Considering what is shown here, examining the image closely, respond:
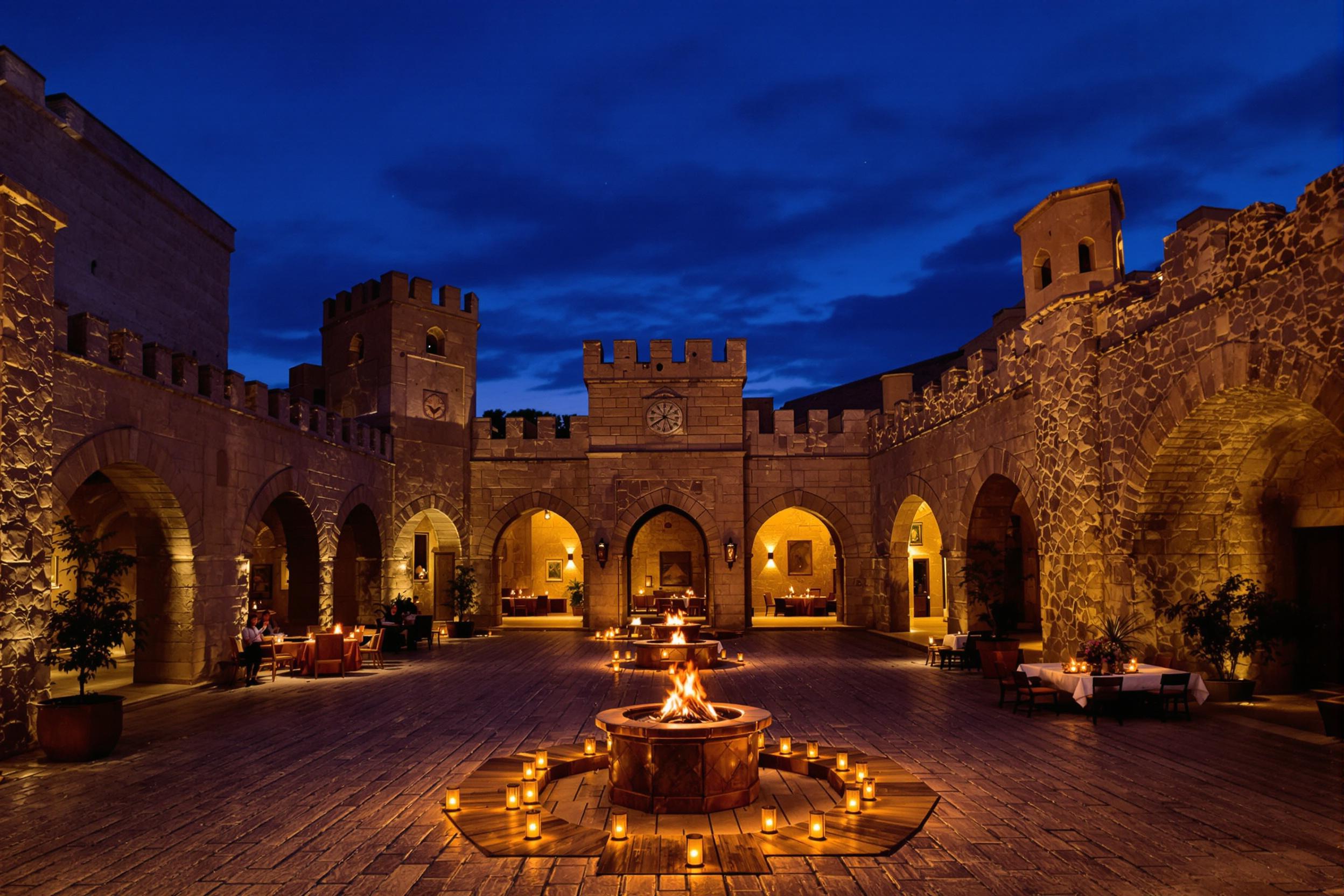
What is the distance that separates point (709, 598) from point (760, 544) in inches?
279

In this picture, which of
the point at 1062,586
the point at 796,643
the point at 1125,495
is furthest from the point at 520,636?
the point at 1125,495

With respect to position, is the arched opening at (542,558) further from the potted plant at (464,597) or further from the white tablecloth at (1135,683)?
the white tablecloth at (1135,683)

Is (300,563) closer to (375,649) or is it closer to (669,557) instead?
(375,649)

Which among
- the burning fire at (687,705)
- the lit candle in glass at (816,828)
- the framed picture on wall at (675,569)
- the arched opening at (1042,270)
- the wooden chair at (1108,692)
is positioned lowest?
the lit candle in glass at (816,828)

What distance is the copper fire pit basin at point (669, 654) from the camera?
536 inches

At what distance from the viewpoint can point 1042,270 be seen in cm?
1216

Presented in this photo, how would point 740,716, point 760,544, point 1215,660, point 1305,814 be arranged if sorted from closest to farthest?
1. point 1305,814
2. point 740,716
3. point 1215,660
4. point 760,544

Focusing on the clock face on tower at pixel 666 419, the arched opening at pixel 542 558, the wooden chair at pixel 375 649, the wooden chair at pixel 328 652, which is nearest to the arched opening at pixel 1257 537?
the wooden chair at pixel 328 652

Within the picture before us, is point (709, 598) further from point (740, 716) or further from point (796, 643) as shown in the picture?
point (740, 716)

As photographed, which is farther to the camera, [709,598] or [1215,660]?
[709,598]

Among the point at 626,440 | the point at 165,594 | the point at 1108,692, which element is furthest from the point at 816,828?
the point at 626,440

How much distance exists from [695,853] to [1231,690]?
786 centimetres

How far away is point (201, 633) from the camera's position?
12.0 meters

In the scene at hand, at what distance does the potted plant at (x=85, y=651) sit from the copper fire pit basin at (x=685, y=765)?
4742 mm
